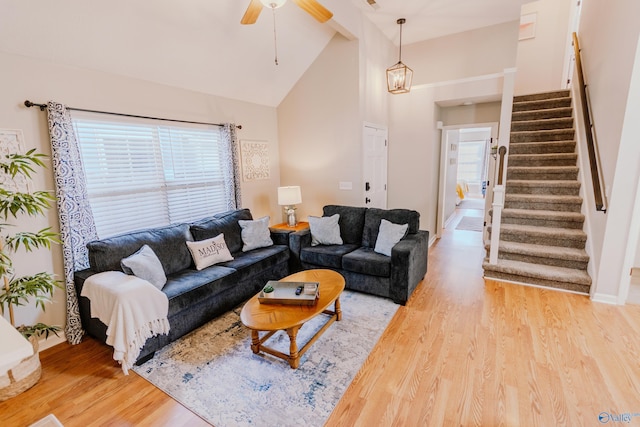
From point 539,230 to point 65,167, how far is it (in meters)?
5.18

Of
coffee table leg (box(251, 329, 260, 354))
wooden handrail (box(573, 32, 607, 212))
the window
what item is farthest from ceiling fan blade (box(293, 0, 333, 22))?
wooden handrail (box(573, 32, 607, 212))

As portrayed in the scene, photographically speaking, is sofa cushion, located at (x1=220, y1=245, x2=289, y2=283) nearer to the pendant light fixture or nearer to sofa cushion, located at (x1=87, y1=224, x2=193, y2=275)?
sofa cushion, located at (x1=87, y1=224, x2=193, y2=275)

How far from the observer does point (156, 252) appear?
295 cm

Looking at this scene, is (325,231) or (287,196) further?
(287,196)

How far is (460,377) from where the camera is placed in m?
2.13

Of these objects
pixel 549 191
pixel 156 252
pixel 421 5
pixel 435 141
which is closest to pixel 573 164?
pixel 549 191

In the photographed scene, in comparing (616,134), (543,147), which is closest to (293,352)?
(616,134)

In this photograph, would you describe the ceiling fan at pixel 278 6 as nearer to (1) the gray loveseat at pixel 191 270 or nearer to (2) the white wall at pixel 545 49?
(1) the gray loveseat at pixel 191 270

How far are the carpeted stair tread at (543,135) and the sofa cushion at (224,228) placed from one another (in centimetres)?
442

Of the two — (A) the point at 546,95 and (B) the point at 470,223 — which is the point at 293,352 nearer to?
(A) the point at 546,95

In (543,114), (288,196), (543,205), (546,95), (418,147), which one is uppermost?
(546,95)

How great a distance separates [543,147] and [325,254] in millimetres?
3724

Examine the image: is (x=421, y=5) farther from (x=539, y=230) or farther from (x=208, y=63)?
(x=539, y=230)

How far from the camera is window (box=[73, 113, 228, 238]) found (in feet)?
9.37
